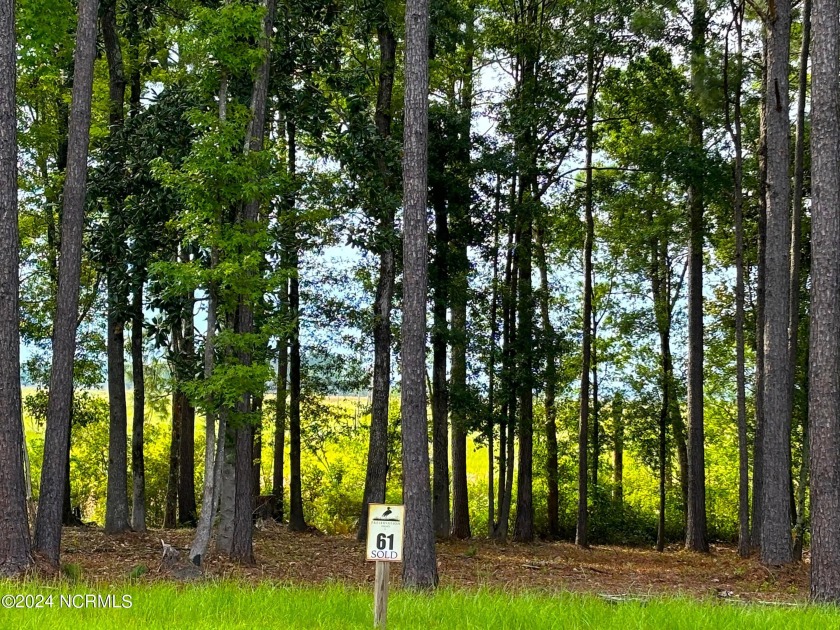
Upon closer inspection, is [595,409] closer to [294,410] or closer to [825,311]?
[294,410]

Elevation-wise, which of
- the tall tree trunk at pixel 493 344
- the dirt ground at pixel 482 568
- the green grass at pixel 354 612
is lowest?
the dirt ground at pixel 482 568

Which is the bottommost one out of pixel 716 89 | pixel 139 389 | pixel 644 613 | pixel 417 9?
pixel 644 613

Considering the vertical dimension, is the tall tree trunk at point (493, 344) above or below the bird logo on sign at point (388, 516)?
above

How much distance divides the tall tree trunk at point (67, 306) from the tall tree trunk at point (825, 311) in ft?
29.3

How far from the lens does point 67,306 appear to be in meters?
10.2

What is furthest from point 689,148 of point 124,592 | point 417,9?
point 124,592

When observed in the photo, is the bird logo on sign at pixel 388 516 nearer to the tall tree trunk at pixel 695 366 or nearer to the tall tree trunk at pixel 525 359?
the tall tree trunk at pixel 525 359

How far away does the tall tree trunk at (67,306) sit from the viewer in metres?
9.86

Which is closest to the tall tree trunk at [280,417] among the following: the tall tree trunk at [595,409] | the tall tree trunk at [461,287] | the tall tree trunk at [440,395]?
the tall tree trunk at [440,395]

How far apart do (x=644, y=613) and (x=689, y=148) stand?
12.3 m

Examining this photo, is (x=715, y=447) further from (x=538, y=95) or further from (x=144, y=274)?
(x=144, y=274)

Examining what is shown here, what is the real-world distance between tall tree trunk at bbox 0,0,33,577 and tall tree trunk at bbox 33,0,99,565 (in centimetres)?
81

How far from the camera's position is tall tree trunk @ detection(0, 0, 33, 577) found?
28.7 feet

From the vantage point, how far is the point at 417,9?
1017 centimetres
